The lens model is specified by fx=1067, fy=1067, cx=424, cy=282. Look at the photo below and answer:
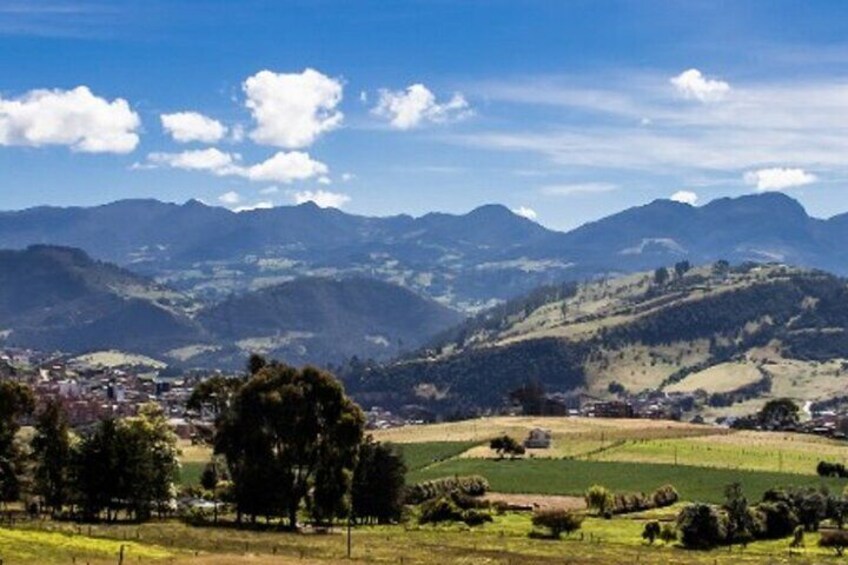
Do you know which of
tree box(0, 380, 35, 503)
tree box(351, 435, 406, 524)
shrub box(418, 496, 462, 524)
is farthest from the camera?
tree box(351, 435, 406, 524)

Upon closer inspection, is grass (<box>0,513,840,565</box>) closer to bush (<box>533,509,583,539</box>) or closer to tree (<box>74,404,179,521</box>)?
bush (<box>533,509,583,539</box>)

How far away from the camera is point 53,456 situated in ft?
338

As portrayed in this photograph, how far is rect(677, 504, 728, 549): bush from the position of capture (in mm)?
103188

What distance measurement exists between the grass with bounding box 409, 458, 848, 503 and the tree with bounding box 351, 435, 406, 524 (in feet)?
125

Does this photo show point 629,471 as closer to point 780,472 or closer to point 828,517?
point 780,472

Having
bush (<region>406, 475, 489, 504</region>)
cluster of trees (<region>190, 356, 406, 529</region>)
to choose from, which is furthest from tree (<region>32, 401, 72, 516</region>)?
bush (<region>406, 475, 489, 504</region>)

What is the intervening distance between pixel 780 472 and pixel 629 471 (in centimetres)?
2465

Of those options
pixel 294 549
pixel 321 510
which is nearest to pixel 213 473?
pixel 321 510

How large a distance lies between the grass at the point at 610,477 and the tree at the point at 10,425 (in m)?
74.8

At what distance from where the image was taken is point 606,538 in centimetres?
10531

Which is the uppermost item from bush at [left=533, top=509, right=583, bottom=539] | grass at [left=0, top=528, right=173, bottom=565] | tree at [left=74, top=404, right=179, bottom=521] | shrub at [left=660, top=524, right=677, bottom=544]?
tree at [left=74, top=404, right=179, bottom=521]

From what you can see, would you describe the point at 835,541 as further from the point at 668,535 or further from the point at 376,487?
the point at 376,487

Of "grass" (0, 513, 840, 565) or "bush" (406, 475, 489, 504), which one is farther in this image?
"bush" (406, 475, 489, 504)

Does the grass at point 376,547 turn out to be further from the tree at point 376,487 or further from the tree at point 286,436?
the tree at point 376,487
